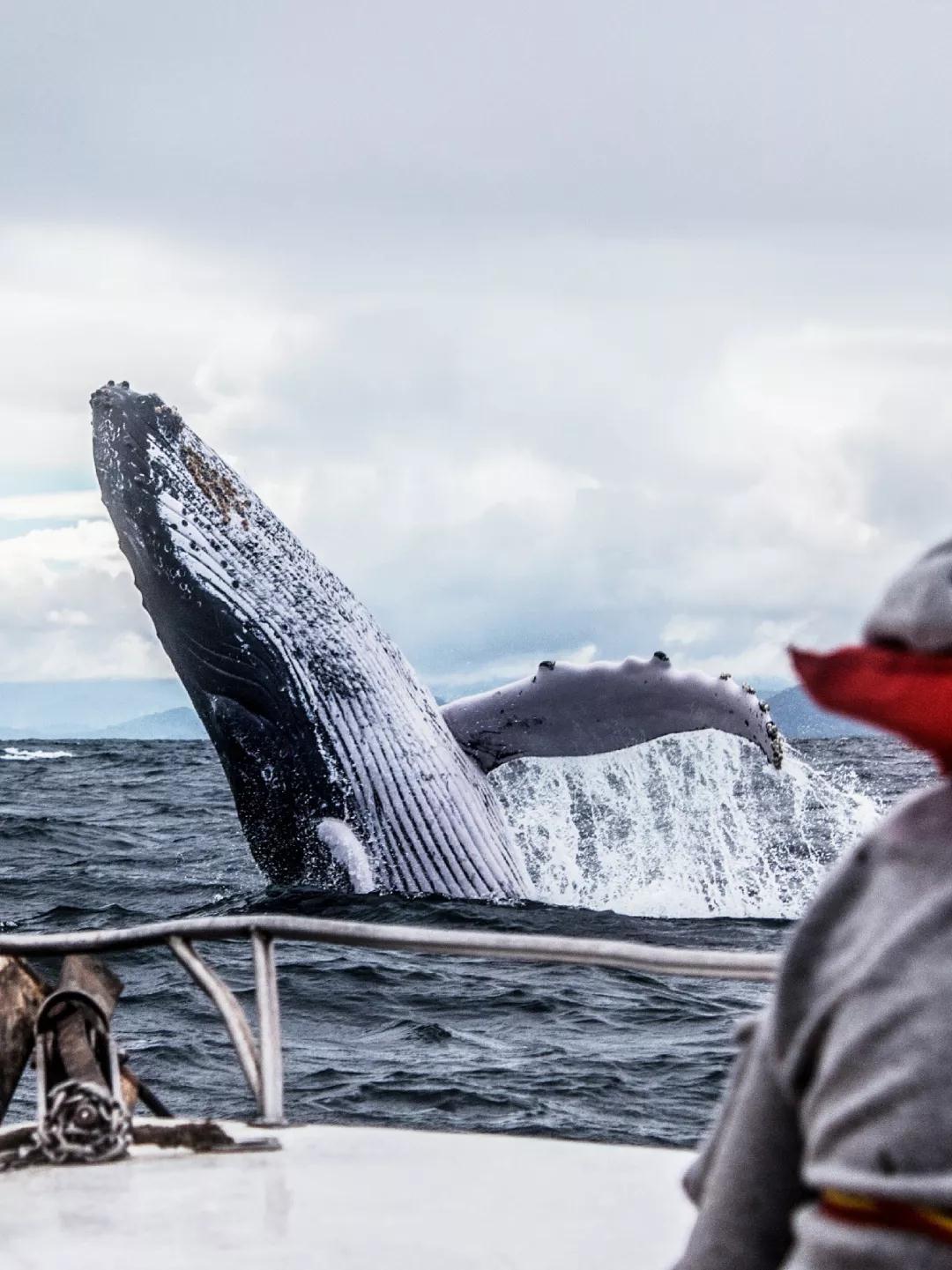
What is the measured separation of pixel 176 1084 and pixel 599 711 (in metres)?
3.42

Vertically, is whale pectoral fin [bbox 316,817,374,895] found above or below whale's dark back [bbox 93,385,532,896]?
below

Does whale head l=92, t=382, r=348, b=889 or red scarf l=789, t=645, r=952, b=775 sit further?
whale head l=92, t=382, r=348, b=889

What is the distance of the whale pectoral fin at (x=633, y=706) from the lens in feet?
31.6

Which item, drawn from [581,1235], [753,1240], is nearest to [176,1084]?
[581,1235]

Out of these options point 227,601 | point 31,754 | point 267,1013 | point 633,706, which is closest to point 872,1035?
point 267,1013

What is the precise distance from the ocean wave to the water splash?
34.2 metres

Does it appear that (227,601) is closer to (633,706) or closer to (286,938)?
(633,706)

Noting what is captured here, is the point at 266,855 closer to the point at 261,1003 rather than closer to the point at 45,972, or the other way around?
the point at 45,972

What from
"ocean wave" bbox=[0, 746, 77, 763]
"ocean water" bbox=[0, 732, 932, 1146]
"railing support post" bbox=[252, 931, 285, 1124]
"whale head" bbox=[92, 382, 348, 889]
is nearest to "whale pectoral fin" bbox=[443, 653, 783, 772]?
"ocean water" bbox=[0, 732, 932, 1146]

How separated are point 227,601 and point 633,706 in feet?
8.33

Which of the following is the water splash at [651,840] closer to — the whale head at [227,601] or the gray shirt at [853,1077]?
the whale head at [227,601]

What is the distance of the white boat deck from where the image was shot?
113 inches

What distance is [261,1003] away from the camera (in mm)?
3391

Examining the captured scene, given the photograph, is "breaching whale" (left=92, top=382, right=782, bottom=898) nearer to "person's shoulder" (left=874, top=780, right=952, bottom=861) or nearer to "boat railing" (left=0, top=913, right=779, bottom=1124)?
"boat railing" (left=0, top=913, right=779, bottom=1124)
